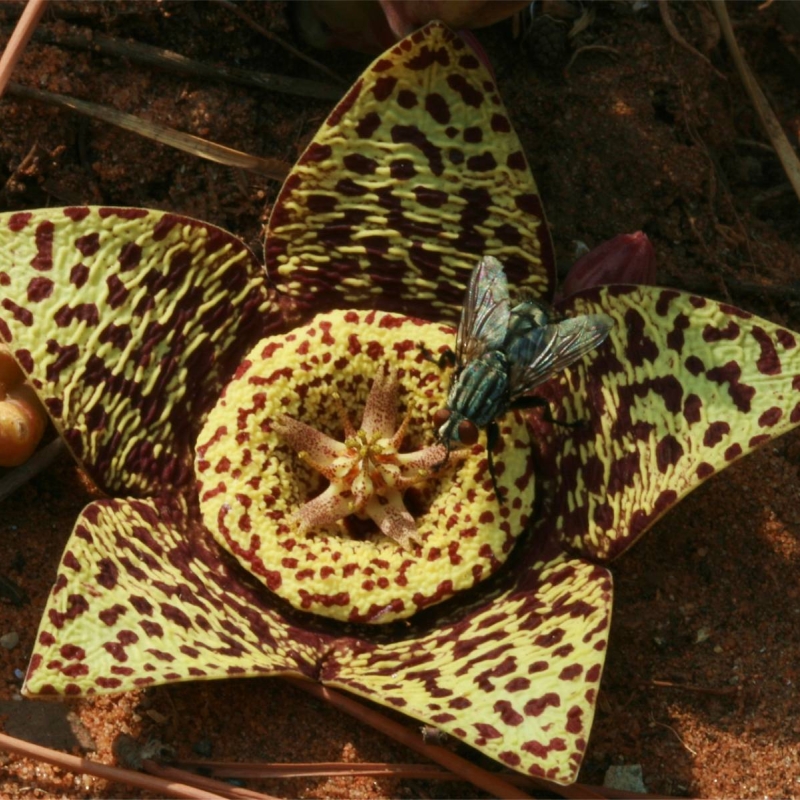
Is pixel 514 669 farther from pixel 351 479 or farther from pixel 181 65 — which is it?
pixel 181 65

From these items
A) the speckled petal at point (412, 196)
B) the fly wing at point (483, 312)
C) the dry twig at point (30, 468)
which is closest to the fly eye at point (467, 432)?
the fly wing at point (483, 312)

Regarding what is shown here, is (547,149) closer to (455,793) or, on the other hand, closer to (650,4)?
(650,4)

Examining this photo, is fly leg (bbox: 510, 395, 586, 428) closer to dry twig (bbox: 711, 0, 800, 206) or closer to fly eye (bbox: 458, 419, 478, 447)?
fly eye (bbox: 458, 419, 478, 447)

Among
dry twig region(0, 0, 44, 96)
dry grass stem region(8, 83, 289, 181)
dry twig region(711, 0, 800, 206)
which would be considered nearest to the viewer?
dry twig region(0, 0, 44, 96)

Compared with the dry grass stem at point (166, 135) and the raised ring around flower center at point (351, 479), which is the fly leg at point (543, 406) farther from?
the dry grass stem at point (166, 135)

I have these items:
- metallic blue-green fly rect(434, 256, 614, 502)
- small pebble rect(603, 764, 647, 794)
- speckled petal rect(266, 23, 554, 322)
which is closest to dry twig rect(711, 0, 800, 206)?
speckled petal rect(266, 23, 554, 322)

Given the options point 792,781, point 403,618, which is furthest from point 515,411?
point 792,781
